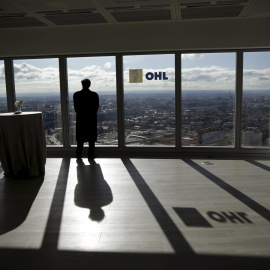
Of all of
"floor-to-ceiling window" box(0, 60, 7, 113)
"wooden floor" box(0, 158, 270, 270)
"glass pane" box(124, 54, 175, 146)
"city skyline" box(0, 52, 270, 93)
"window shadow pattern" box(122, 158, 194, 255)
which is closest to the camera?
"wooden floor" box(0, 158, 270, 270)

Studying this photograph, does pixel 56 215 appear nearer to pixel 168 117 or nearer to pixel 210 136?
pixel 168 117

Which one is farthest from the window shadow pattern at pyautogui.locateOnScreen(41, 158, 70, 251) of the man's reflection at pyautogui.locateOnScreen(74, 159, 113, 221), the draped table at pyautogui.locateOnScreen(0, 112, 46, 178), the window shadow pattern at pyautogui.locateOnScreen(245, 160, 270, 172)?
the window shadow pattern at pyautogui.locateOnScreen(245, 160, 270, 172)

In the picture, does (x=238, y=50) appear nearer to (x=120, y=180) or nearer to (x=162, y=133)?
(x=162, y=133)

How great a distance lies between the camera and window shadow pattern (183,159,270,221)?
3.88 metres

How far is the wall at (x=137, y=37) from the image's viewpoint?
6.72 metres

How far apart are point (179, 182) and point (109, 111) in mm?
3173

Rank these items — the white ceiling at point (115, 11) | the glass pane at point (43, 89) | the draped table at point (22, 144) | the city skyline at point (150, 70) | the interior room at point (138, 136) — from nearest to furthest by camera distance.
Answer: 1. the interior room at point (138, 136)
2. the draped table at point (22, 144)
3. the white ceiling at point (115, 11)
4. the city skyline at point (150, 70)
5. the glass pane at point (43, 89)

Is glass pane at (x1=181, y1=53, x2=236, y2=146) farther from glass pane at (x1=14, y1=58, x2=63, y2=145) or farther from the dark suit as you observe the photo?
glass pane at (x1=14, y1=58, x2=63, y2=145)

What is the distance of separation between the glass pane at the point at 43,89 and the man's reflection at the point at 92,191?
1998 mm

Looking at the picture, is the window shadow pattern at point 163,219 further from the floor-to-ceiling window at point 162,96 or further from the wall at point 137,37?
the wall at point 137,37

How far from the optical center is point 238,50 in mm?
6969

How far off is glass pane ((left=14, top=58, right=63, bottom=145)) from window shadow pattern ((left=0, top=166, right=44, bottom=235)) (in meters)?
2.48

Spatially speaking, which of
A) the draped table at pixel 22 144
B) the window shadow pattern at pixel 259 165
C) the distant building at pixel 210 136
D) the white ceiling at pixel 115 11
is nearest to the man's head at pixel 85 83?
the white ceiling at pixel 115 11

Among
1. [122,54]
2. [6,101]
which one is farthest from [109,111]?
[6,101]
